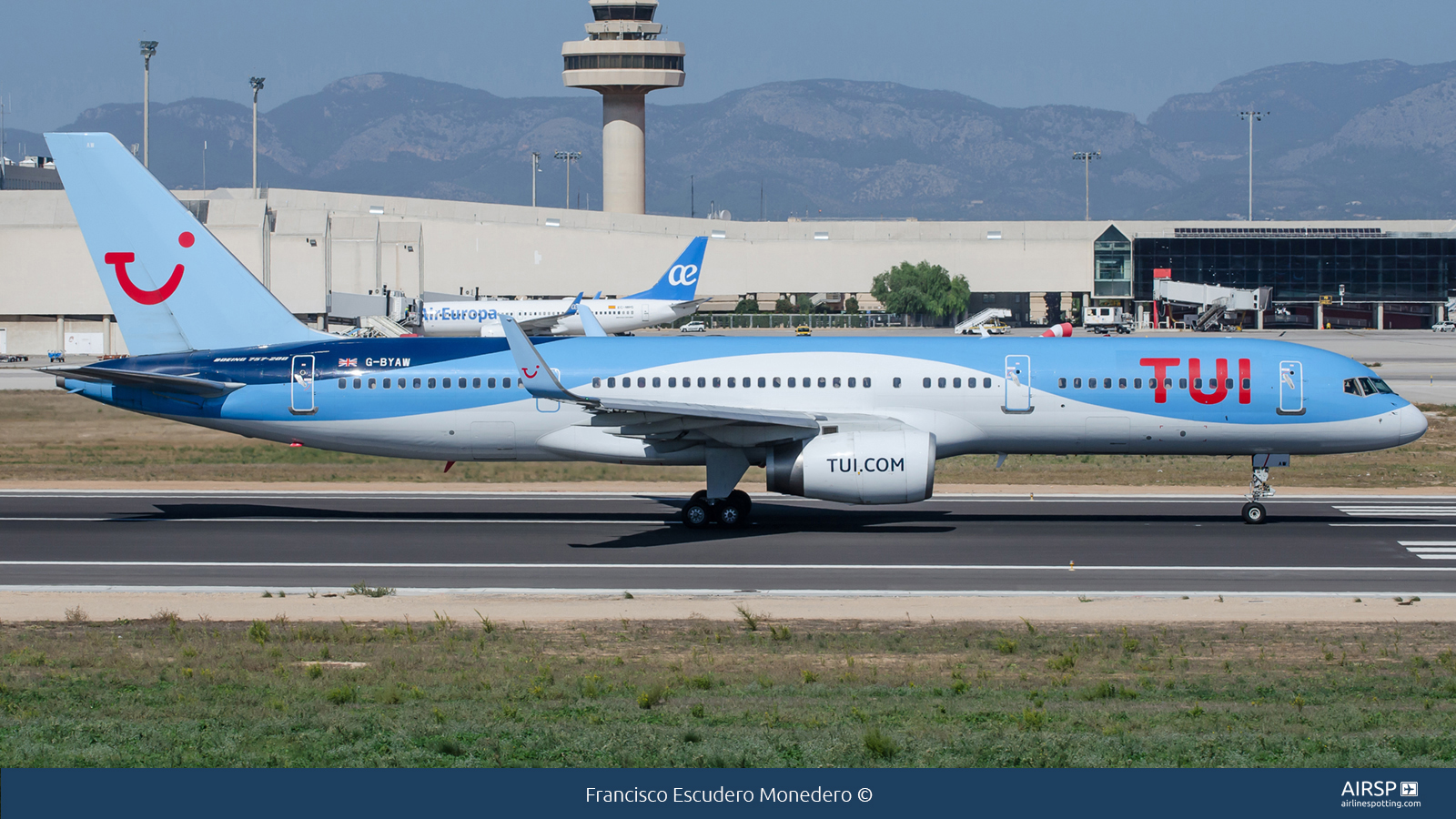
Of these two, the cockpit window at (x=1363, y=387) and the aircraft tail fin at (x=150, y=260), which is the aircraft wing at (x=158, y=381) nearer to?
the aircraft tail fin at (x=150, y=260)

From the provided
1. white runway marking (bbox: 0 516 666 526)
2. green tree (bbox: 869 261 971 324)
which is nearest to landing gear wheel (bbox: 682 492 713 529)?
white runway marking (bbox: 0 516 666 526)

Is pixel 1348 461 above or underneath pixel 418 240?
underneath

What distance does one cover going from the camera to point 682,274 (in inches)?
4444

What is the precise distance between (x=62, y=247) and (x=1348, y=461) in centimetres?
10770

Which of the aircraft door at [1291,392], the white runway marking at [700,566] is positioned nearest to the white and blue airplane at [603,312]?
the aircraft door at [1291,392]

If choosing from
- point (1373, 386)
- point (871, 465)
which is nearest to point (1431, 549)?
point (1373, 386)

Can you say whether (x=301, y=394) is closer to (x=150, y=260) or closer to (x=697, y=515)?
(x=150, y=260)

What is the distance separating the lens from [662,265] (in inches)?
6383

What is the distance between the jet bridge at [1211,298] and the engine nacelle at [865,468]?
361 ft

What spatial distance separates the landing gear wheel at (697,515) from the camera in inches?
1217

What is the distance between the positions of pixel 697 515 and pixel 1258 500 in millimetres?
13262

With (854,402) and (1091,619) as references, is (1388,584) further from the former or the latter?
(854,402)

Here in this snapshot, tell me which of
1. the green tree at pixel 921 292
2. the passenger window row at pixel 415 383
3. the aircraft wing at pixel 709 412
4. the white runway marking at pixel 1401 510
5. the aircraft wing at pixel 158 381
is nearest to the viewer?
the aircraft wing at pixel 709 412

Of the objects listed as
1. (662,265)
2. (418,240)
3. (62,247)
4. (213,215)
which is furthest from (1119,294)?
(62,247)
